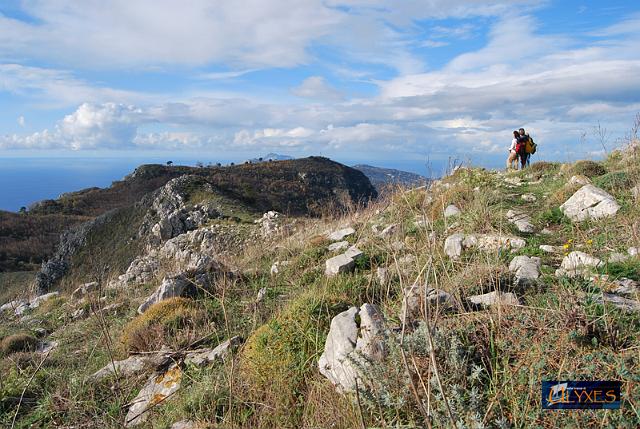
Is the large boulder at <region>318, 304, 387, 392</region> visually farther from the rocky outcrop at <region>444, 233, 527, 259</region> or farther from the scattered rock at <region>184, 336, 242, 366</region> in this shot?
the rocky outcrop at <region>444, 233, 527, 259</region>

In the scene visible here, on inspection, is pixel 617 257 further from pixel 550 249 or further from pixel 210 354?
pixel 210 354

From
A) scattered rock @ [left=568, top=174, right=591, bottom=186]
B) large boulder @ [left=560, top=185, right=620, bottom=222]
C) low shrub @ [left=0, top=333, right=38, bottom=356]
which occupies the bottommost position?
low shrub @ [left=0, top=333, right=38, bottom=356]

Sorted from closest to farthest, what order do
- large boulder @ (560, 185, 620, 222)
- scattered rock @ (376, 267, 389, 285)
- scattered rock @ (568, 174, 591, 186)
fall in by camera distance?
scattered rock @ (376, 267, 389, 285) < large boulder @ (560, 185, 620, 222) < scattered rock @ (568, 174, 591, 186)

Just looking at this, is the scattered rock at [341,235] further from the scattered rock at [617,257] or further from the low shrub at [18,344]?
the low shrub at [18,344]

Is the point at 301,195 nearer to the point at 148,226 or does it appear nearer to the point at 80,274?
the point at 148,226

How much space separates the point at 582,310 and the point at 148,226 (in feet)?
89.5

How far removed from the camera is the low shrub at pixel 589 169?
9.39m

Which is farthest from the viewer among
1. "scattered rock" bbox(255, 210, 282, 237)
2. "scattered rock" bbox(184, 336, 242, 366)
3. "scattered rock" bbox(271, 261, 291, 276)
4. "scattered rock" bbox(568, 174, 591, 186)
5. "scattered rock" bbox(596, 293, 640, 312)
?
"scattered rock" bbox(255, 210, 282, 237)

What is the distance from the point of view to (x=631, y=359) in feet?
8.54

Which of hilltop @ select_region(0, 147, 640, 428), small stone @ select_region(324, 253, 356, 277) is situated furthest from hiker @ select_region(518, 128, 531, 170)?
small stone @ select_region(324, 253, 356, 277)

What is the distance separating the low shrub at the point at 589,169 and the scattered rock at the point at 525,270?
6.07 meters

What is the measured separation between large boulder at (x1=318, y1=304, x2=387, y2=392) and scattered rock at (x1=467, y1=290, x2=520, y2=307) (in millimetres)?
953

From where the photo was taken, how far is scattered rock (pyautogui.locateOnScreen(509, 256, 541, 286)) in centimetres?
405

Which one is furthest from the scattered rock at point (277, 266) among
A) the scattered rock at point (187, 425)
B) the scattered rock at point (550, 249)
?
the scattered rock at point (550, 249)
